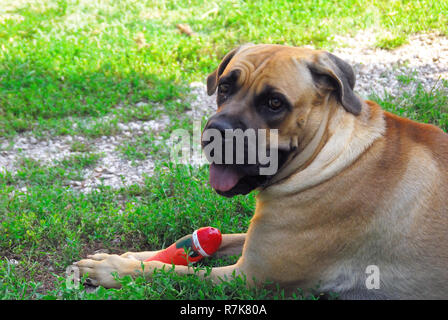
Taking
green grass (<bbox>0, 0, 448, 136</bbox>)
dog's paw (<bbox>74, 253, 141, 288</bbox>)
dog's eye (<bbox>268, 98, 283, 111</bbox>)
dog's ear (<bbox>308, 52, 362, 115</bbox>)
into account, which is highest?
dog's ear (<bbox>308, 52, 362, 115</bbox>)

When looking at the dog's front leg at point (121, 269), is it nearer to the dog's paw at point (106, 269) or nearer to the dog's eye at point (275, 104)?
the dog's paw at point (106, 269)

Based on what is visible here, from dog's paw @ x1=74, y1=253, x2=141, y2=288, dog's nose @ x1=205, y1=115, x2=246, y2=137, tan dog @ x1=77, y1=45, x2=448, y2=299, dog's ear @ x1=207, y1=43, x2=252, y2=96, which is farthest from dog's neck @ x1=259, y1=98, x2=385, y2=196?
dog's paw @ x1=74, y1=253, x2=141, y2=288

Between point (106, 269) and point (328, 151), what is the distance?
5.41 ft

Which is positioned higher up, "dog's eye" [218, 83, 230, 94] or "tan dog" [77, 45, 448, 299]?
"dog's eye" [218, 83, 230, 94]

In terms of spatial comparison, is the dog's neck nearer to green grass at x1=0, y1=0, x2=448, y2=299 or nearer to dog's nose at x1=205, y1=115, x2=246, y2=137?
dog's nose at x1=205, y1=115, x2=246, y2=137

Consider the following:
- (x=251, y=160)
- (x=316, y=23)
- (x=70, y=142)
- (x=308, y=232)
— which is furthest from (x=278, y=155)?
(x=316, y=23)

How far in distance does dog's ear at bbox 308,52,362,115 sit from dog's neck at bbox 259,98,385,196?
0.21 ft

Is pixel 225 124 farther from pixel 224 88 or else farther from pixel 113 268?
pixel 113 268

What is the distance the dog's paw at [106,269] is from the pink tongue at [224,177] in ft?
2.57

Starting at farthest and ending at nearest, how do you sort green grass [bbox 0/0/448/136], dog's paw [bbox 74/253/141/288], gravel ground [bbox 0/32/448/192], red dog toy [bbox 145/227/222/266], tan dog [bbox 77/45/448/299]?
green grass [bbox 0/0/448/136] < gravel ground [bbox 0/32/448/192] < red dog toy [bbox 145/227/222/266] < dog's paw [bbox 74/253/141/288] < tan dog [bbox 77/45/448/299]

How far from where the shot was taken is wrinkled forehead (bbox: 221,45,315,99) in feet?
9.92

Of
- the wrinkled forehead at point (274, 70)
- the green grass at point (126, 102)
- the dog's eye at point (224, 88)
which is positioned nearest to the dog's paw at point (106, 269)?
the green grass at point (126, 102)

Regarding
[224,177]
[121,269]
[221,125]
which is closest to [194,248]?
[121,269]
